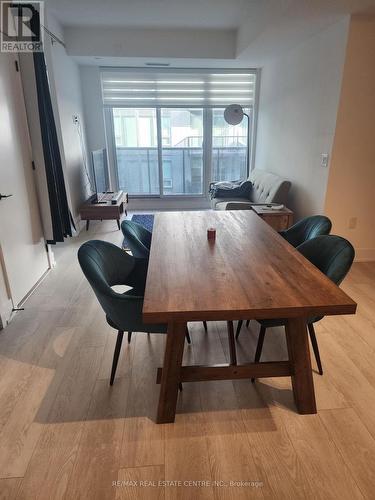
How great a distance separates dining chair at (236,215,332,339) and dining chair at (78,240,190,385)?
2.79 ft

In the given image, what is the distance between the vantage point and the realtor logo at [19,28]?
8.00 feet

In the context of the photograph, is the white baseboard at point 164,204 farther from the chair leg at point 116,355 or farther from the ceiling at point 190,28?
the chair leg at point 116,355

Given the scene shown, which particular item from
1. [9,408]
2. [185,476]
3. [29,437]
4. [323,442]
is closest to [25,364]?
[9,408]

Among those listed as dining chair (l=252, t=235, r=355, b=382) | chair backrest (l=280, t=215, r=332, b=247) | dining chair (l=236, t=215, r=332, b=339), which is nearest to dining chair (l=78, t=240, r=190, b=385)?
dining chair (l=252, t=235, r=355, b=382)

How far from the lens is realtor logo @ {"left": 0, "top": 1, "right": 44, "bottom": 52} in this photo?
2439 millimetres

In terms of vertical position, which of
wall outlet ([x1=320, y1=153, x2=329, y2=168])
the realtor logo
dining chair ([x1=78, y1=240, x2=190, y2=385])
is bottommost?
dining chair ([x1=78, y1=240, x2=190, y2=385])

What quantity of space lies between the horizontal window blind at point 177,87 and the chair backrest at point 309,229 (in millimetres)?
3968

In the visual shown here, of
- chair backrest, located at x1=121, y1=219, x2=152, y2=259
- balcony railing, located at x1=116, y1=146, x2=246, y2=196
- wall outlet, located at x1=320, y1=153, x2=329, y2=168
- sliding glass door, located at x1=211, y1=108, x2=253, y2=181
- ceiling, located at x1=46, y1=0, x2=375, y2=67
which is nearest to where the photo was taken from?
chair backrest, located at x1=121, y1=219, x2=152, y2=259

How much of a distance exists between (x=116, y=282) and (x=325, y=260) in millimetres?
1277

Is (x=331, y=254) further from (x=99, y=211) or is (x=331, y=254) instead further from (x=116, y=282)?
(x=99, y=211)

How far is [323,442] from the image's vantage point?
1.51 metres

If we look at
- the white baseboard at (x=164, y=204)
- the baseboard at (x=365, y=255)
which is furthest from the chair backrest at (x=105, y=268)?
the white baseboard at (x=164, y=204)

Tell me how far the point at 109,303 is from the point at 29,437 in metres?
0.76

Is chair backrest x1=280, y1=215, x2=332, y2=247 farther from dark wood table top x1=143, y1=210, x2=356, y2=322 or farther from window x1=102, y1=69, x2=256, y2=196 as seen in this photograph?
window x1=102, y1=69, x2=256, y2=196
